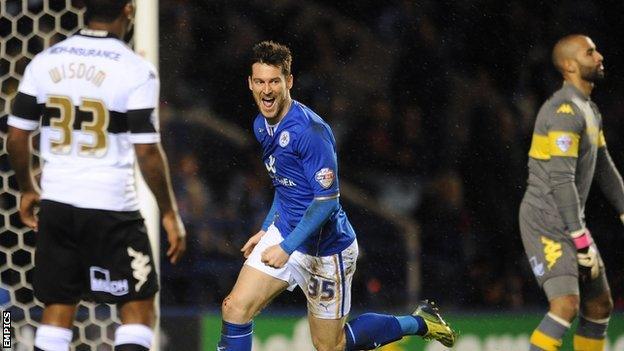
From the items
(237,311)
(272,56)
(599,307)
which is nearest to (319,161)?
(272,56)

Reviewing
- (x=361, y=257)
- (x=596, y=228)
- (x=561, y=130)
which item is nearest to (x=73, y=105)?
(x=561, y=130)

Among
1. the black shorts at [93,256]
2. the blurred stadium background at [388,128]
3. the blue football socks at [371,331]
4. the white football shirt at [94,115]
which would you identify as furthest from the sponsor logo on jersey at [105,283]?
the blurred stadium background at [388,128]

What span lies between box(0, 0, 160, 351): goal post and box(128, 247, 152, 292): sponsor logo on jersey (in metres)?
0.69

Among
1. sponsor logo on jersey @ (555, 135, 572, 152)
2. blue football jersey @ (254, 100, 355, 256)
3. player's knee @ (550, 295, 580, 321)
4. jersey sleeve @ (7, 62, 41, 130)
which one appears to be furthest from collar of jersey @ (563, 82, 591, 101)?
jersey sleeve @ (7, 62, 41, 130)

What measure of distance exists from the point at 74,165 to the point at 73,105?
0.21 metres

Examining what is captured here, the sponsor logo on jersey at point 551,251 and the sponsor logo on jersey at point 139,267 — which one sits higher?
the sponsor logo on jersey at point 139,267

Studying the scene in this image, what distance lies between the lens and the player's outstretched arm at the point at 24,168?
4.44 metres

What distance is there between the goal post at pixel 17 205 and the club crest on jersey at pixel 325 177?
761mm

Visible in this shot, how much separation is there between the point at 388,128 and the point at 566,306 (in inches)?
135

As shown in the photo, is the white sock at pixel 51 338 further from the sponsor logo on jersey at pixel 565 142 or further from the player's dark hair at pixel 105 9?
the sponsor logo on jersey at pixel 565 142

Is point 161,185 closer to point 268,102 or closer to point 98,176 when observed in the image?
point 98,176

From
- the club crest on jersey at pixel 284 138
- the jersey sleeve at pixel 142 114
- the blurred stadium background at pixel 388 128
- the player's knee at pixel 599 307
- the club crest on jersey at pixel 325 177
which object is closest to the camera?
the jersey sleeve at pixel 142 114

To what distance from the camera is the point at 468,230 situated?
8758 mm

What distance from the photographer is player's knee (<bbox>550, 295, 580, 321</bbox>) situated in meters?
5.71
